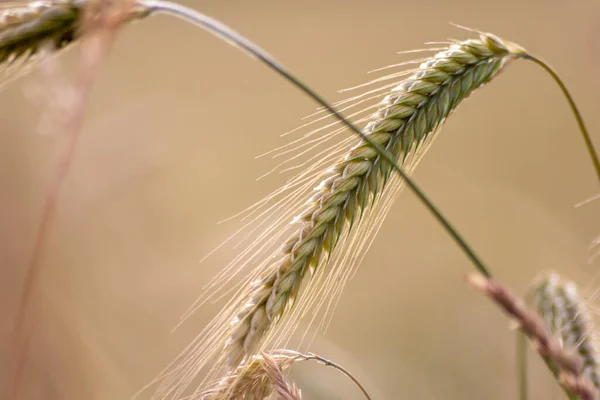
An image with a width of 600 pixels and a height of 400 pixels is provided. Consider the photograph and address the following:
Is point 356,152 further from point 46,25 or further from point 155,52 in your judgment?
point 155,52

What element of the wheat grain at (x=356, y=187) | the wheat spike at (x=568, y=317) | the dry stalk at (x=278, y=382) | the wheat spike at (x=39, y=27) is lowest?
the wheat spike at (x=568, y=317)

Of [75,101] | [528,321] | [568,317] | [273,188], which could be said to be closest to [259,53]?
[75,101]

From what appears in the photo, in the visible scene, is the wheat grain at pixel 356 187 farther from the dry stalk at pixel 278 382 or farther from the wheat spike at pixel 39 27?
the wheat spike at pixel 39 27

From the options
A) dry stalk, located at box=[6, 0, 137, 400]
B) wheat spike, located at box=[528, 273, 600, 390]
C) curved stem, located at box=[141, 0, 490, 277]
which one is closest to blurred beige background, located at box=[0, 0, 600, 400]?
dry stalk, located at box=[6, 0, 137, 400]

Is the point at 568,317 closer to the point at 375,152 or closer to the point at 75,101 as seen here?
the point at 375,152

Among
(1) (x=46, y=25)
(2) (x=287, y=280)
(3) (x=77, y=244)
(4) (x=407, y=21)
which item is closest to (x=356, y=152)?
(2) (x=287, y=280)

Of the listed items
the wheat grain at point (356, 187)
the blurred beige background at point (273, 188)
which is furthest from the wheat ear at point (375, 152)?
the blurred beige background at point (273, 188)
